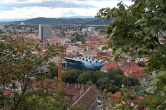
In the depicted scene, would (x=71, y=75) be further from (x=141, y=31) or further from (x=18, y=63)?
(x=141, y=31)

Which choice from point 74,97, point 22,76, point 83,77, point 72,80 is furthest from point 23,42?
point 72,80

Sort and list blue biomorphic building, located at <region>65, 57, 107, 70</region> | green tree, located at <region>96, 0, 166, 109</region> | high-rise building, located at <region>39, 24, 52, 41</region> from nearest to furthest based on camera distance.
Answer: green tree, located at <region>96, 0, 166, 109</region> → blue biomorphic building, located at <region>65, 57, 107, 70</region> → high-rise building, located at <region>39, 24, 52, 41</region>

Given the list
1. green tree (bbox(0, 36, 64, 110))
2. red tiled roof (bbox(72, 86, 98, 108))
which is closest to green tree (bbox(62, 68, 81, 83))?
red tiled roof (bbox(72, 86, 98, 108))

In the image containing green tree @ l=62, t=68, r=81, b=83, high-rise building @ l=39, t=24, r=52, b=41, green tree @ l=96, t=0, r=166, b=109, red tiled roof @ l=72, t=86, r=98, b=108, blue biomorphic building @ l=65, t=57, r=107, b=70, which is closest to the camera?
green tree @ l=96, t=0, r=166, b=109

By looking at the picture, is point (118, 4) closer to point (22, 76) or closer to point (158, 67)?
point (158, 67)

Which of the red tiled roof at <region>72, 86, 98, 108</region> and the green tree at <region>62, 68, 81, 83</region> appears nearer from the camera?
the red tiled roof at <region>72, 86, 98, 108</region>

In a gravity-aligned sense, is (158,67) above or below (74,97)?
above

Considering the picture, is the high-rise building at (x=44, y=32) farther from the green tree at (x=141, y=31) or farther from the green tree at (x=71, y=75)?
the green tree at (x=141, y=31)

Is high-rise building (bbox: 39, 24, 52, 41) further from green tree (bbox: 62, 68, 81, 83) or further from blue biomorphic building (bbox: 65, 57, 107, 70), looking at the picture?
green tree (bbox: 62, 68, 81, 83)
